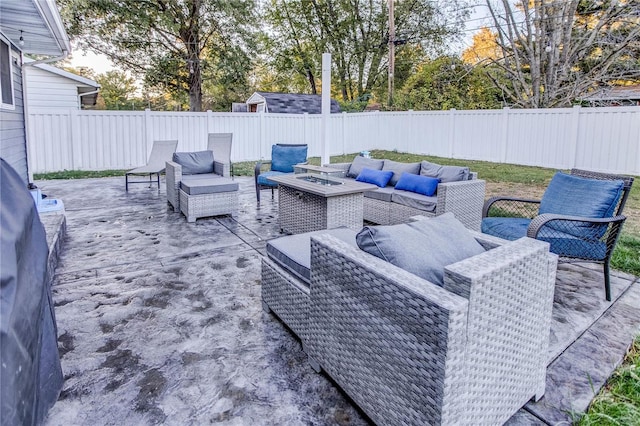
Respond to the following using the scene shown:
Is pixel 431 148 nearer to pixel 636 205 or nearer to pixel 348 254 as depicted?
pixel 636 205

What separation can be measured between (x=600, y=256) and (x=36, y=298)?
3.18 metres

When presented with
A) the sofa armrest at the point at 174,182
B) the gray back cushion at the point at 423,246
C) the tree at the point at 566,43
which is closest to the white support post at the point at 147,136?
the sofa armrest at the point at 174,182

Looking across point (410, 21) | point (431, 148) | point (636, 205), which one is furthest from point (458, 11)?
point (636, 205)

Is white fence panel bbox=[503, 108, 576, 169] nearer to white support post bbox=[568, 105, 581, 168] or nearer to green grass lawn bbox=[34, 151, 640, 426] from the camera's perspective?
white support post bbox=[568, 105, 581, 168]

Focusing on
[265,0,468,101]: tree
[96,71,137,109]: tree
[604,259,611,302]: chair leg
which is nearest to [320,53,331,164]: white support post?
[604,259,611,302]: chair leg

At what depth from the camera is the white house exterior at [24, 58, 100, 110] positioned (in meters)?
10.8

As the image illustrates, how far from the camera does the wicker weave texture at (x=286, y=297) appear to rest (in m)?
2.02

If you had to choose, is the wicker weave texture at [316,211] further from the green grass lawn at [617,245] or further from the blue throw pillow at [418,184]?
the green grass lawn at [617,245]

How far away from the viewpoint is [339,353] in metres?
1.69

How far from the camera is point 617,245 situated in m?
3.79

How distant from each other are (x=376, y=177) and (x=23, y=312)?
155 inches

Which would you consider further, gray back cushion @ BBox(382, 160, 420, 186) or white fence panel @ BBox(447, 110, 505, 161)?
white fence panel @ BBox(447, 110, 505, 161)

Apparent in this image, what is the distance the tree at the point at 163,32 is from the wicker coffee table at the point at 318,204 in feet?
33.9

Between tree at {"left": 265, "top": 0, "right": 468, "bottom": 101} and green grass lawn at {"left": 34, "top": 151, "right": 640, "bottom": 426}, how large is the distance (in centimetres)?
994
